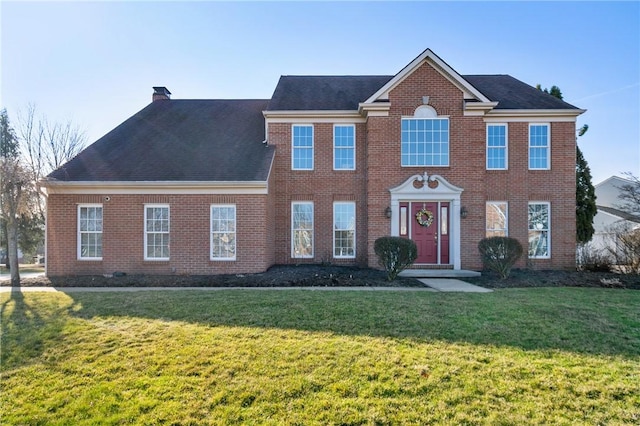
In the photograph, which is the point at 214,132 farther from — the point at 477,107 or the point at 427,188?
the point at 477,107

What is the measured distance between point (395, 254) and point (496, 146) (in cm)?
698

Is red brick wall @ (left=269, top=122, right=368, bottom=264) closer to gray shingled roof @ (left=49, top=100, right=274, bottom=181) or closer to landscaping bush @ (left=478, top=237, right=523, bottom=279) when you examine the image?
gray shingled roof @ (left=49, top=100, right=274, bottom=181)

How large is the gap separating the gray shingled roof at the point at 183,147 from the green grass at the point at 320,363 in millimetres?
6196

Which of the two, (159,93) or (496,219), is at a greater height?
(159,93)

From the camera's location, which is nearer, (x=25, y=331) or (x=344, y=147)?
(x=25, y=331)

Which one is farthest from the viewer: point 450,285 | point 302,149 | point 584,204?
point 584,204

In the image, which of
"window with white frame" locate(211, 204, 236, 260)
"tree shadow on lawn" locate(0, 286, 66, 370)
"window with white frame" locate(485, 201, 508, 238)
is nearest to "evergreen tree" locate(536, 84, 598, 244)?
"window with white frame" locate(485, 201, 508, 238)

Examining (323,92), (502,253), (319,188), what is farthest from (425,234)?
(323,92)

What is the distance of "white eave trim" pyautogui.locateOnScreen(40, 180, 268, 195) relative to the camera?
11.9 meters

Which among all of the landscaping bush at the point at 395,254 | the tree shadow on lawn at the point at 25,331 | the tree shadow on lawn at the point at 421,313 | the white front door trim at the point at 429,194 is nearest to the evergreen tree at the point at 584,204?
the white front door trim at the point at 429,194

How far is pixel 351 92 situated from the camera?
15.2m

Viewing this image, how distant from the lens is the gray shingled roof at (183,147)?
1240cm

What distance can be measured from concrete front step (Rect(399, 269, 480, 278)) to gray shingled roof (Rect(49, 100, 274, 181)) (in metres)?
6.13

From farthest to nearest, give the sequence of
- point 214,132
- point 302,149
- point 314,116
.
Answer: point 214,132 < point 302,149 < point 314,116
